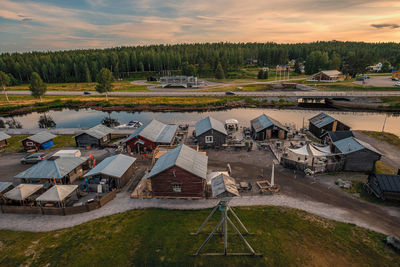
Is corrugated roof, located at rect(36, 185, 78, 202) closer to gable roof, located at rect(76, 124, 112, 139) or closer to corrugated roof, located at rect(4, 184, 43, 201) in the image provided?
corrugated roof, located at rect(4, 184, 43, 201)

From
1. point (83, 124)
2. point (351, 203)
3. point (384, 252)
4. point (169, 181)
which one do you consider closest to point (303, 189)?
point (351, 203)

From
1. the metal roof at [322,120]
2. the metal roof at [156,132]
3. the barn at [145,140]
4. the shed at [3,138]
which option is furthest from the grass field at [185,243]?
the shed at [3,138]

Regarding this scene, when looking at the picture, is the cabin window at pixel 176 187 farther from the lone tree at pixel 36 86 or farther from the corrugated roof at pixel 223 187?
the lone tree at pixel 36 86

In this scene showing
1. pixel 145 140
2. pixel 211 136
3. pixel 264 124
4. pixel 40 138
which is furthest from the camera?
pixel 264 124

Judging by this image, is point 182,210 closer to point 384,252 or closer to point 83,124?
point 384,252

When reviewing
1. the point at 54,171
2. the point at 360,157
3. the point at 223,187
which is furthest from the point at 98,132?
the point at 360,157

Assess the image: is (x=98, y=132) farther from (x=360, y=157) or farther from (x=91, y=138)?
(x=360, y=157)
